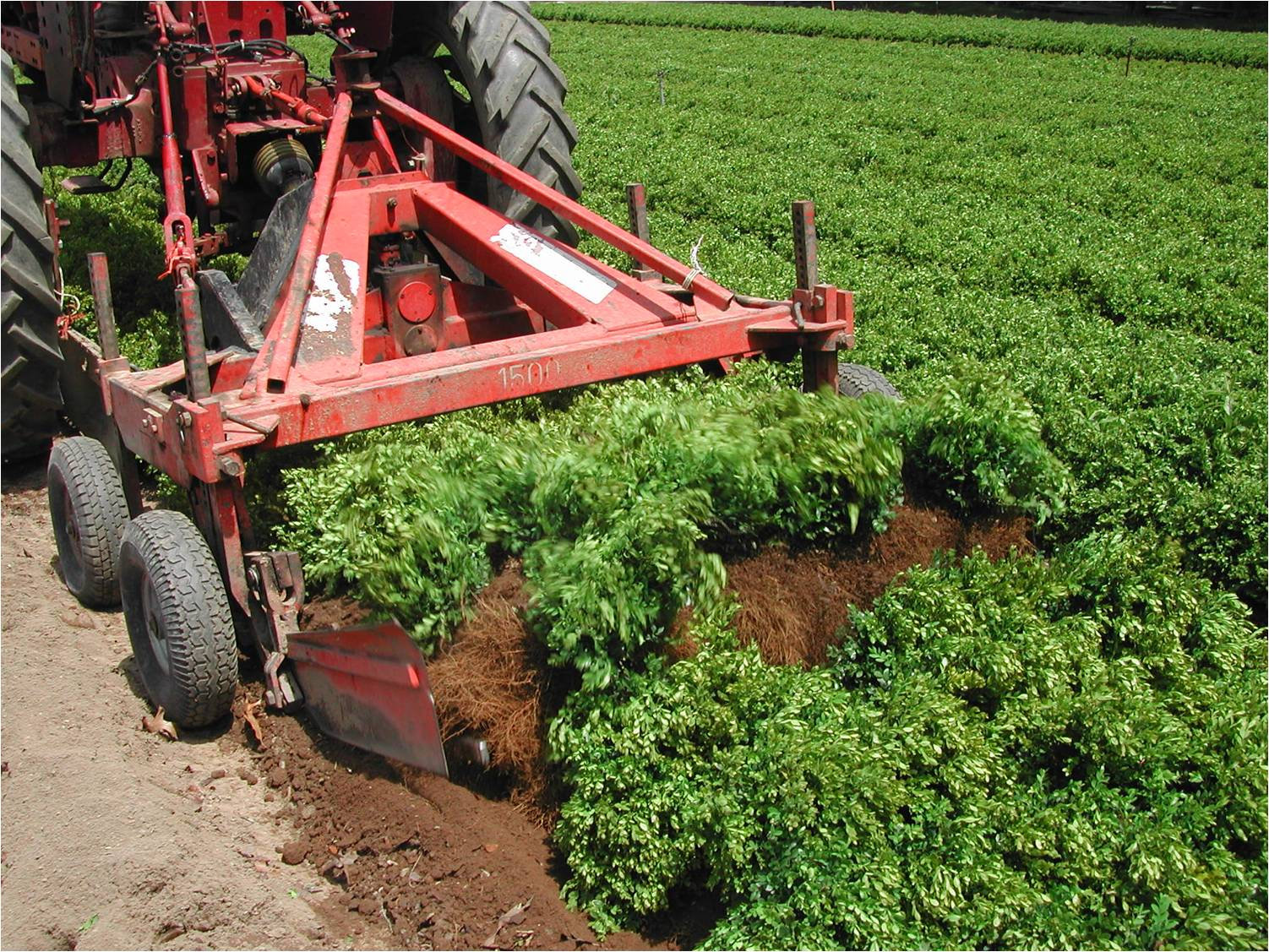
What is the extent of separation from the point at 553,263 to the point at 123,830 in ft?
9.42

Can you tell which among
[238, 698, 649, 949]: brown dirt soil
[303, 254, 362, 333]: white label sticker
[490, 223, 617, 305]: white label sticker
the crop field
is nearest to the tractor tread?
[490, 223, 617, 305]: white label sticker

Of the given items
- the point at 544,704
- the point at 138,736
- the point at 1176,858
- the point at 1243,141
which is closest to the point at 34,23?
the point at 138,736

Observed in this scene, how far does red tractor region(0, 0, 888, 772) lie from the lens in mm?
4523

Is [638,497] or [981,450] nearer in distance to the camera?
[638,497]

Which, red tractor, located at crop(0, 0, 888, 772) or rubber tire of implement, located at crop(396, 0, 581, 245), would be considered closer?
red tractor, located at crop(0, 0, 888, 772)

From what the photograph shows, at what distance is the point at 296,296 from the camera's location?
4988mm

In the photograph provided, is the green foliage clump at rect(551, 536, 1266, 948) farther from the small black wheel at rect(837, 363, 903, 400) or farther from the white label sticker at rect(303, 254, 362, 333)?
the white label sticker at rect(303, 254, 362, 333)

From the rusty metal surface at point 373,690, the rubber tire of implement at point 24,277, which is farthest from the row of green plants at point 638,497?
the rubber tire of implement at point 24,277

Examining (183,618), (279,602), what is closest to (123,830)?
(183,618)

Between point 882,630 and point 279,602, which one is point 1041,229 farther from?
point 279,602

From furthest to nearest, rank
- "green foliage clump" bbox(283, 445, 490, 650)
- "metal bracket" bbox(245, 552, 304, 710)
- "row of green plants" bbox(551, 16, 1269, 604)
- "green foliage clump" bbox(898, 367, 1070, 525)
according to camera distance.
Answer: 1. "row of green plants" bbox(551, 16, 1269, 604)
2. "green foliage clump" bbox(898, 367, 1070, 525)
3. "metal bracket" bbox(245, 552, 304, 710)
4. "green foliage clump" bbox(283, 445, 490, 650)

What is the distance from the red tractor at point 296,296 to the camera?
14.8 ft

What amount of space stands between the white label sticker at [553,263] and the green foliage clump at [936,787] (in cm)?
198

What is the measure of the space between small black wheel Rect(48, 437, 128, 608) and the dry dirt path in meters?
0.25
